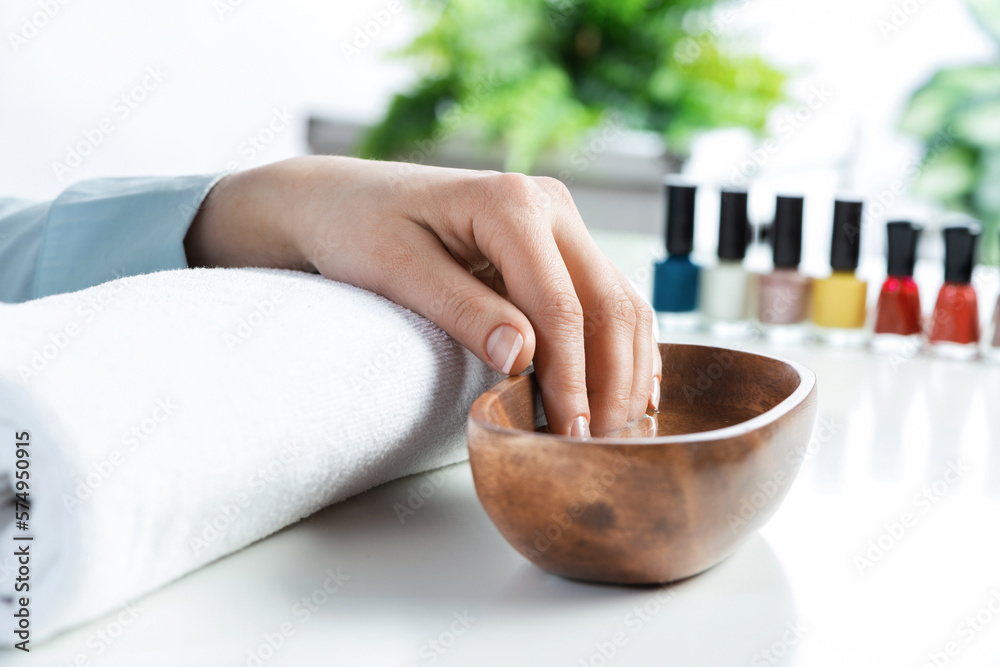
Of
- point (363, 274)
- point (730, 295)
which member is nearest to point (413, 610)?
point (363, 274)

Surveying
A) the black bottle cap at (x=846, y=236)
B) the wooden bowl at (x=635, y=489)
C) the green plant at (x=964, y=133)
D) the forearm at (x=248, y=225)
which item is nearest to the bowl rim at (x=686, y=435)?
the wooden bowl at (x=635, y=489)

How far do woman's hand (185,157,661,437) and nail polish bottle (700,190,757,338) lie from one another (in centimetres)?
45

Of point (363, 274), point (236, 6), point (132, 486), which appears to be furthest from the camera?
point (236, 6)

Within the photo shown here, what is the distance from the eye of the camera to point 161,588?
30 cm

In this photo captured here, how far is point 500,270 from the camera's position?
0.39 metres

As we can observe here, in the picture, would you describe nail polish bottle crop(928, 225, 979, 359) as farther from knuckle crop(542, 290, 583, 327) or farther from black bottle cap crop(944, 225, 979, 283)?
knuckle crop(542, 290, 583, 327)

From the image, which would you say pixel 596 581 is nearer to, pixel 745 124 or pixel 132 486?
pixel 132 486

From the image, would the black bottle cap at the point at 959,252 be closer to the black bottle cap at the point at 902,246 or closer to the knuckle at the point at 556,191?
the black bottle cap at the point at 902,246

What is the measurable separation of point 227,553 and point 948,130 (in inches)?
90.6

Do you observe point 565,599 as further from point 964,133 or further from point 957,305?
point 964,133

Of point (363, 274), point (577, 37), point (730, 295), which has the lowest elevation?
point (730, 295)

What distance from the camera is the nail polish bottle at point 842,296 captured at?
0.79 meters

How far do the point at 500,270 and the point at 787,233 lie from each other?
1.62 feet

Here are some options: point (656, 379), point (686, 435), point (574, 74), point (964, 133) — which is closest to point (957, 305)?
point (656, 379)
